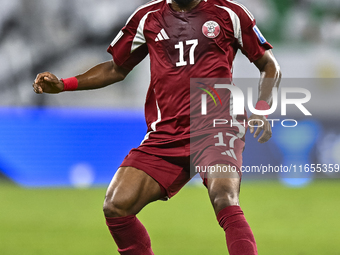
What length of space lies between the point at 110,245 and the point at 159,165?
1.47 meters

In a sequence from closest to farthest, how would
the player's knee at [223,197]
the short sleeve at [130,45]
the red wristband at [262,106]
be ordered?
the player's knee at [223,197], the red wristband at [262,106], the short sleeve at [130,45]

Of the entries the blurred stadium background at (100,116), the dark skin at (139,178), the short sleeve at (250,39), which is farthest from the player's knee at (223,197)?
the blurred stadium background at (100,116)

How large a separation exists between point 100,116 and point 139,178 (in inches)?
155

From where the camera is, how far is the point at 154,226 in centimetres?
433

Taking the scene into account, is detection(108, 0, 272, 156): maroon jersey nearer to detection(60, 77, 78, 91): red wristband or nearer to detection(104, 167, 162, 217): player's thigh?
detection(104, 167, 162, 217): player's thigh

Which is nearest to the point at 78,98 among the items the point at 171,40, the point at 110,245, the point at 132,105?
the point at 132,105

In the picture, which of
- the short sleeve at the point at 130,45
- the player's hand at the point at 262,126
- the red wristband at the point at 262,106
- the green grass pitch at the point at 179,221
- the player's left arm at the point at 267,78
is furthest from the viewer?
the green grass pitch at the point at 179,221

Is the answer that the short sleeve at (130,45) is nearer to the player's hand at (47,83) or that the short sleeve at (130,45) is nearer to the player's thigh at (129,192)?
the player's hand at (47,83)

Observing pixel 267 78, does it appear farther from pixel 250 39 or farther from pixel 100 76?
pixel 100 76

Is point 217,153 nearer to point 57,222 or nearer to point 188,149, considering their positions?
point 188,149

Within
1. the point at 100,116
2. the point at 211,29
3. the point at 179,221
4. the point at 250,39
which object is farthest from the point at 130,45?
the point at 100,116

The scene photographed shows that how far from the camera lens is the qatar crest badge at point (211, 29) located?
253 cm

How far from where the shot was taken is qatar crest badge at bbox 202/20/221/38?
2527 millimetres

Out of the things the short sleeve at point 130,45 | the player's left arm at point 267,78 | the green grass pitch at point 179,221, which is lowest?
the green grass pitch at point 179,221
